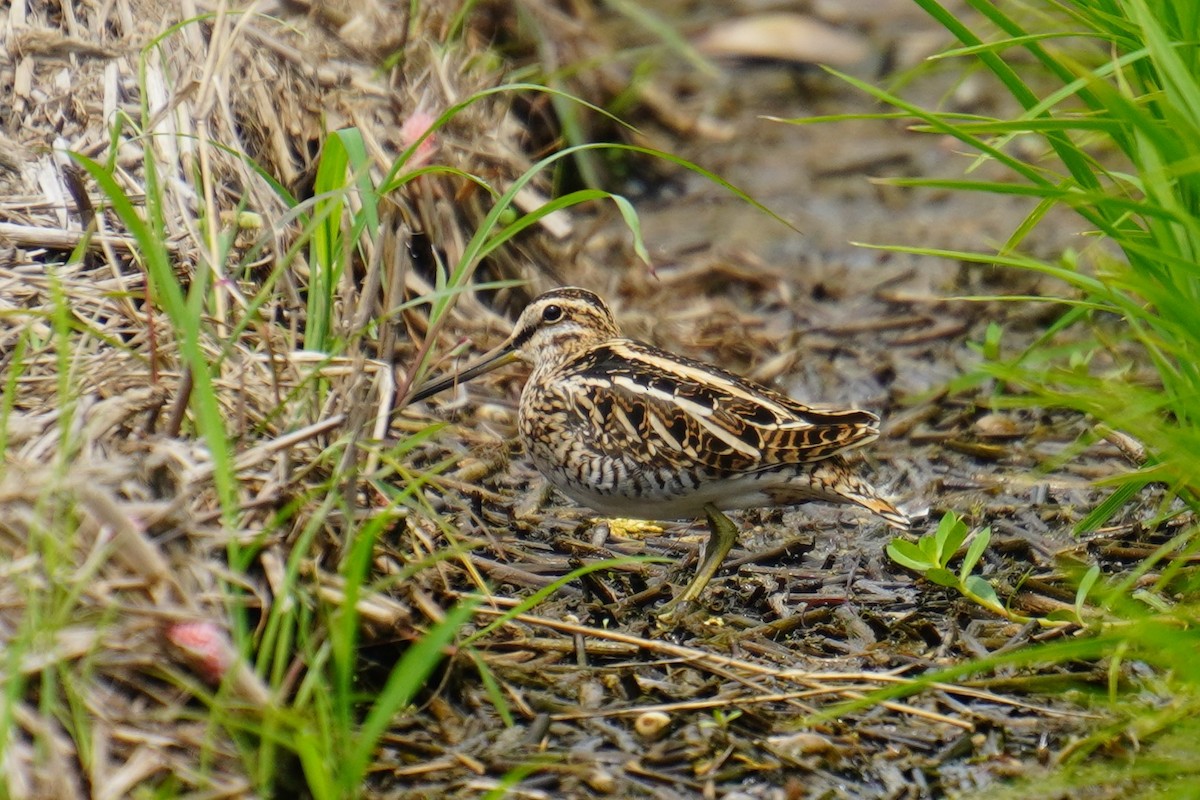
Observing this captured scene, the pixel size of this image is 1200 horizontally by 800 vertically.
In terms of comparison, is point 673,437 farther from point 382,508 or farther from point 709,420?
point 382,508

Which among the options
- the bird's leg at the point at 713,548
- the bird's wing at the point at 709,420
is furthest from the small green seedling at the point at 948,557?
the bird's leg at the point at 713,548

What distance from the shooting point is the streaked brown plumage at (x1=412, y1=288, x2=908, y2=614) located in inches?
176

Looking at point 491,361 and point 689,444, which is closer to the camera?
point 689,444

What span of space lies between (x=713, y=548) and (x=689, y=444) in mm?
359

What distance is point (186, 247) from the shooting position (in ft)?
15.6

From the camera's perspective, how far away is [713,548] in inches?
183

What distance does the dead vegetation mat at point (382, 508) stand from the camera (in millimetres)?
3102

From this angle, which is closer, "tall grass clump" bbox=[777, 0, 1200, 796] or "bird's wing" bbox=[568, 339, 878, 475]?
"tall grass clump" bbox=[777, 0, 1200, 796]

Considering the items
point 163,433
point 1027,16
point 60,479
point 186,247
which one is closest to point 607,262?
point 1027,16

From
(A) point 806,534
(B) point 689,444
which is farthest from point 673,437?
(A) point 806,534

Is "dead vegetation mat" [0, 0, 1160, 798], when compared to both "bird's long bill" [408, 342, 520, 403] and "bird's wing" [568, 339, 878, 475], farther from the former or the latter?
"bird's wing" [568, 339, 878, 475]

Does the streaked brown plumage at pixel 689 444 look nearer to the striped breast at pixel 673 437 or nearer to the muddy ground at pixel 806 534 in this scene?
the striped breast at pixel 673 437

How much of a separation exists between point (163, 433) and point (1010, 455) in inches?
121

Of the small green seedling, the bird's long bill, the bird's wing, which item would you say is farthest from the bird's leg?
the bird's long bill
